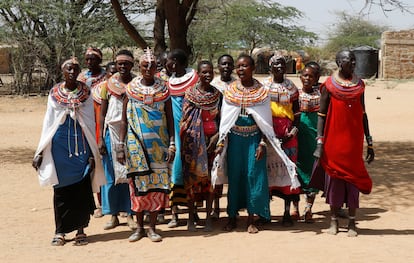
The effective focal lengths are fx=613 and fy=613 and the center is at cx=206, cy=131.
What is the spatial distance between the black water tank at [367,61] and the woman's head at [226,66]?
2526 centimetres

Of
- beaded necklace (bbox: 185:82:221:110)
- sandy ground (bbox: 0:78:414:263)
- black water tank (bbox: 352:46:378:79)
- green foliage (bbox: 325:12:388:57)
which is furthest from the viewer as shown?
green foliage (bbox: 325:12:388:57)

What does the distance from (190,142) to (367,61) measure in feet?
85.1

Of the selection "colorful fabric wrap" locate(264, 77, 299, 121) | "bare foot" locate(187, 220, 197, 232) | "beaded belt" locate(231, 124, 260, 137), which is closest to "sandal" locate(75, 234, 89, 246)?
"bare foot" locate(187, 220, 197, 232)

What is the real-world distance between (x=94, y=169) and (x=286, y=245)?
1.82 m

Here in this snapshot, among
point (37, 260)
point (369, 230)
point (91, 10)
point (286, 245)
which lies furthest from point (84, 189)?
point (91, 10)

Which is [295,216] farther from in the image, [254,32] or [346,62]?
[254,32]

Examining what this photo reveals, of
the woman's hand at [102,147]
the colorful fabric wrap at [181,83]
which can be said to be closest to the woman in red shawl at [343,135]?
the colorful fabric wrap at [181,83]

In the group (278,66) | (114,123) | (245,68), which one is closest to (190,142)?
(114,123)

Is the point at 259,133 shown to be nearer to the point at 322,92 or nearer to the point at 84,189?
the point at 322,92

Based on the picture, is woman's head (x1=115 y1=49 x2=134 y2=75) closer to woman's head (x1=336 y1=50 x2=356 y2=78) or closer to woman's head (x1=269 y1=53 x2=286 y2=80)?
woman's head (x1=269 y1=53 x2=286 y2=80)

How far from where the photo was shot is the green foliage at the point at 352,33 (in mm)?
42906

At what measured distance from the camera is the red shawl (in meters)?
5.39

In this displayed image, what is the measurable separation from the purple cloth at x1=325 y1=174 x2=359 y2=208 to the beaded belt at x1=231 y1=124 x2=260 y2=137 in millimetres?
794

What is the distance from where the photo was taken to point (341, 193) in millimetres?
5516
